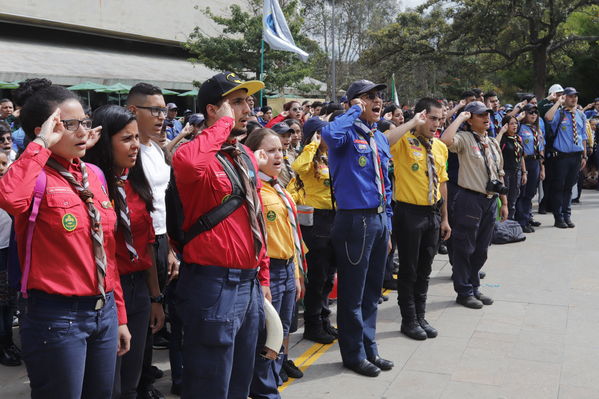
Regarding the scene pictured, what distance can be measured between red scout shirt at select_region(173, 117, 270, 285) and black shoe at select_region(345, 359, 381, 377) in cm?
225

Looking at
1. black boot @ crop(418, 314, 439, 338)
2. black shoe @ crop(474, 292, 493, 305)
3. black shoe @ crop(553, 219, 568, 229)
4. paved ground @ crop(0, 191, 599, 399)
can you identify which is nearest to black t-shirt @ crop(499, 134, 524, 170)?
black shoe @ crop(553, 219, 568, 229)

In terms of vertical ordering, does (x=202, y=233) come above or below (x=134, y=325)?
above

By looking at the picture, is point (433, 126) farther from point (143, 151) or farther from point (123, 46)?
point (123, 46)

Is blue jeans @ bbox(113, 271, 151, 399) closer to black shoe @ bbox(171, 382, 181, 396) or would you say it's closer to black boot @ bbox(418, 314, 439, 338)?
black shoe @ bbox(171, 382, 181, 396)

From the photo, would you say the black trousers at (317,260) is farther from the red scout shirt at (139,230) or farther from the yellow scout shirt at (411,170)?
the red scout shirt at (139,230)

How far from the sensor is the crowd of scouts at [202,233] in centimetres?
275

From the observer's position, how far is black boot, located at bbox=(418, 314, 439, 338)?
6.06m

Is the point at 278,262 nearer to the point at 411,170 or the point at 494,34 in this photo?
the point at 411,170

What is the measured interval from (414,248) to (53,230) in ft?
12.5

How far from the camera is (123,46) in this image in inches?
1345

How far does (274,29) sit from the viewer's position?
1330cm

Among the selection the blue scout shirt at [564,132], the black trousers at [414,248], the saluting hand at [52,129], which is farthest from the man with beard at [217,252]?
the blue scout shirt at [564,132]

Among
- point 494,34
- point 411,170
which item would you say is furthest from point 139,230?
point 494,34

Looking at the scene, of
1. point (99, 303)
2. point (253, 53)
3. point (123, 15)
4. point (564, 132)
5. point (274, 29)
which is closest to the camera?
point (99, 303)
